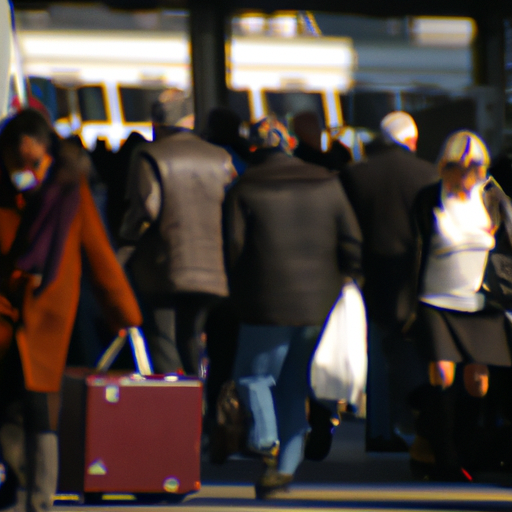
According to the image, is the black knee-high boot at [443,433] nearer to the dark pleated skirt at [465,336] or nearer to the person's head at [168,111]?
the dark pleated skirt at [465,336]

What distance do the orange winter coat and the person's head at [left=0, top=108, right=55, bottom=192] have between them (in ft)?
0.44

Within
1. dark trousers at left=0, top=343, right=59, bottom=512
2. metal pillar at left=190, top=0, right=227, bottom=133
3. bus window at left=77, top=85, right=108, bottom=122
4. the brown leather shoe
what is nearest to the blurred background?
bus window at left=77, top=85, right=108, bottom=122

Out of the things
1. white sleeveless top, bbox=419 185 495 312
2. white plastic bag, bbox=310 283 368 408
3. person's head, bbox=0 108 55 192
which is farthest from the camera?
white sleeveless top, bbox=419 185 495 312

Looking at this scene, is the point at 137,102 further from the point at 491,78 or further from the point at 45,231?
the point at 45,231

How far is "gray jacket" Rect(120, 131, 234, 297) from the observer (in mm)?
4559

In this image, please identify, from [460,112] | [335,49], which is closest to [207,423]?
[460,112]

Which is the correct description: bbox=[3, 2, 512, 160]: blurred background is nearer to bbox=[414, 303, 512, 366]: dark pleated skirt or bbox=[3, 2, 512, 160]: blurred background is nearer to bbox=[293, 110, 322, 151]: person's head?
bbox=[293, 110, 322, 151]: person's head

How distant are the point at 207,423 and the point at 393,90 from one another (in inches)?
270

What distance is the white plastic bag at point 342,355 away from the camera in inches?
172

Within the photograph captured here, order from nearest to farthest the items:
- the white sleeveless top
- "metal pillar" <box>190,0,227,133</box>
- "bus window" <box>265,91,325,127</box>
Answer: the white sleeveless top
"metal pillar" <box>190,0,227,133</box>
"bus window" <box>265,91,325,127</box>

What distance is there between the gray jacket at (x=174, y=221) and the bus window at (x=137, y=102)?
8.62 metres

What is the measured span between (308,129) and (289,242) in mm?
1154

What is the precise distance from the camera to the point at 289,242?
4.42 meters

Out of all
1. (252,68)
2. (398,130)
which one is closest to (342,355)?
(398,130)
